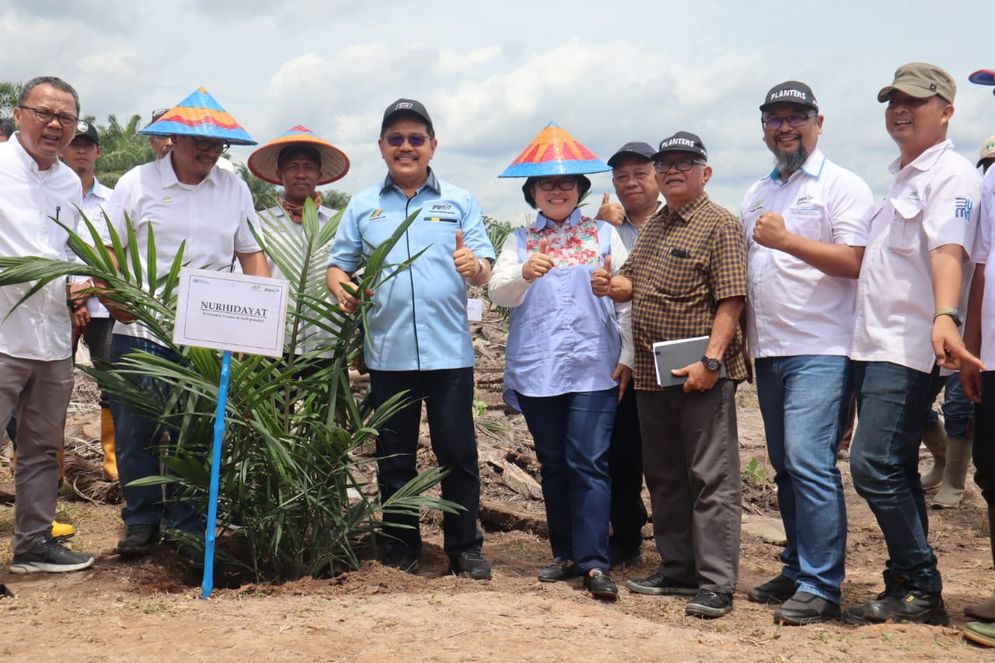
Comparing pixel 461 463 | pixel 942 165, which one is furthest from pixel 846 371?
pixel 461 463

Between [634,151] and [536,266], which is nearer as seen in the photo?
[536,266]

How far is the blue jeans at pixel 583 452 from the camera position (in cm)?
463

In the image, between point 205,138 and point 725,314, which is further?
point 205,138

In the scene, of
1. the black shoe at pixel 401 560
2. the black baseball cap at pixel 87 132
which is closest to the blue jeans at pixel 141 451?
the black shoe at pixel 401 560

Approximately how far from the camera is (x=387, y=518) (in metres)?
5.08

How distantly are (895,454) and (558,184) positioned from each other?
1.90m

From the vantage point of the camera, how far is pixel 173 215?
4.91 metres

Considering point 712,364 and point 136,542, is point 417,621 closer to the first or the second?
point 712,364

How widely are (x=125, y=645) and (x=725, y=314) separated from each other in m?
2.64

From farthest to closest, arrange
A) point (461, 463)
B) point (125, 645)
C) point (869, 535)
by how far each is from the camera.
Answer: point (869, 535) < point (461, 463) < point (125, 645)

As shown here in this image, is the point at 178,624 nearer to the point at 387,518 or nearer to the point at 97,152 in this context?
the point at 387,518

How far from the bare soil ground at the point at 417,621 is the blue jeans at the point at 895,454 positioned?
285 millimetres

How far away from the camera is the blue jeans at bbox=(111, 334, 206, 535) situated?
4.82 meters

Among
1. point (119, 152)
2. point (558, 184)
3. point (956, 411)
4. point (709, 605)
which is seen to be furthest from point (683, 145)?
point (119, 152)
